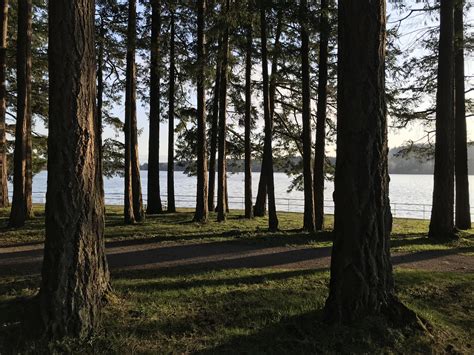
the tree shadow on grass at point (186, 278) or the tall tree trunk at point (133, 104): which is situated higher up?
the tall tree trunk at point (133, 104)

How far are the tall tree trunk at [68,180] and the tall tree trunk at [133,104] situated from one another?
1012 centimetres

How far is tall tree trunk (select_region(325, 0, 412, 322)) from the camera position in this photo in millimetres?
5016

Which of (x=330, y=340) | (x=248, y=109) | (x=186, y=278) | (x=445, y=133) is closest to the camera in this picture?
(x=330, y=340)

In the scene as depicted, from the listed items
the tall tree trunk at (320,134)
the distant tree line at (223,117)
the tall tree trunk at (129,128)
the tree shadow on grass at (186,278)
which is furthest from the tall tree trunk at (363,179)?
the tall tree trunk at (129,128)

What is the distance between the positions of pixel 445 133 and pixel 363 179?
966cm

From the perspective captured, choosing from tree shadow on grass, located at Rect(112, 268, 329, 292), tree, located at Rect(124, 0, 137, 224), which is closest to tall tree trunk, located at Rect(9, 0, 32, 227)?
tree, located at Rect(124, 0, 137, 224)

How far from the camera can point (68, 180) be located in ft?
15.9

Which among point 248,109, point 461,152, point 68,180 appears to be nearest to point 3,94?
point 248,109

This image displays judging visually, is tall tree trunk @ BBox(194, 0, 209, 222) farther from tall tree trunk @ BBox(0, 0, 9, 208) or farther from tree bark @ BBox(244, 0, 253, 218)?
tall tree trunk @ BBox(0, 0, 9, 208)

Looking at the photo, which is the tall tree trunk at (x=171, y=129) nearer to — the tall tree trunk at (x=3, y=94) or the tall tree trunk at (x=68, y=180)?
the tall tree trunk at (x=3, y=94)

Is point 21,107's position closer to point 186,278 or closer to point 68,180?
point 186,278

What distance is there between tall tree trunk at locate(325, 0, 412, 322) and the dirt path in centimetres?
397

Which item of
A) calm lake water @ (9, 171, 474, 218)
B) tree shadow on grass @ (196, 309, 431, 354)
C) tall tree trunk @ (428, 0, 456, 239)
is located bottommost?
tree shadow on grass @ (196, 309, 431, 354)

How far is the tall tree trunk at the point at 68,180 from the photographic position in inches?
190
